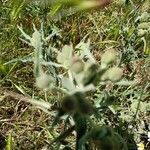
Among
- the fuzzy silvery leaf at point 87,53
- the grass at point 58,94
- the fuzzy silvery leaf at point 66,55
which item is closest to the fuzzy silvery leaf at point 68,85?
the fuzzy silvery leaf at point 66,55

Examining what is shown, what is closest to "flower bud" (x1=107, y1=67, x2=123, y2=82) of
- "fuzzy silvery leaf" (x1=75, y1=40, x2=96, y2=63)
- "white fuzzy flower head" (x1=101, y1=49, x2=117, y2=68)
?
"white fuzzy flower head" (x1=101, y1=49, x2=117, y2=68)

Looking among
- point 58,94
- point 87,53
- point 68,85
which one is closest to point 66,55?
point 68,85

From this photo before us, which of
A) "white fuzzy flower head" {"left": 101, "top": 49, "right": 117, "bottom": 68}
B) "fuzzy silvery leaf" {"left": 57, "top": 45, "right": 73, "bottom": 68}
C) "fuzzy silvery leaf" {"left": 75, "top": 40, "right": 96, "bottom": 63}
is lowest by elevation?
"white fuzzy flower head" {"left": 101, "top": 49, "right": 117, "bottom": 68}

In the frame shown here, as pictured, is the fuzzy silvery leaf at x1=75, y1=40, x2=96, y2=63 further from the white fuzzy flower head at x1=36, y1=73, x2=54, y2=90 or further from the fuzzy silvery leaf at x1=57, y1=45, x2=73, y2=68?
the white fuzzy flower head at x1=36, y1=73, x2=54, y2=90

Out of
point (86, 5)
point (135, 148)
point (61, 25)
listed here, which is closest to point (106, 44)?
point (61, 25)

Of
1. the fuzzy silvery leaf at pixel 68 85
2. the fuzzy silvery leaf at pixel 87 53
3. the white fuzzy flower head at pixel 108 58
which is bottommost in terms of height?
the fuzzy silvery leaf at pixel 68 85

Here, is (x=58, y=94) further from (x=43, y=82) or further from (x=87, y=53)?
(x=43, y=82)

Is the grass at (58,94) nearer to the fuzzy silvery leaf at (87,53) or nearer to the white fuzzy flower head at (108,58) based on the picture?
the fuzzy silvery leaf at (87,53)

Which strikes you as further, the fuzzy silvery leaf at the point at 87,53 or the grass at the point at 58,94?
the grass at the point at 58,94
